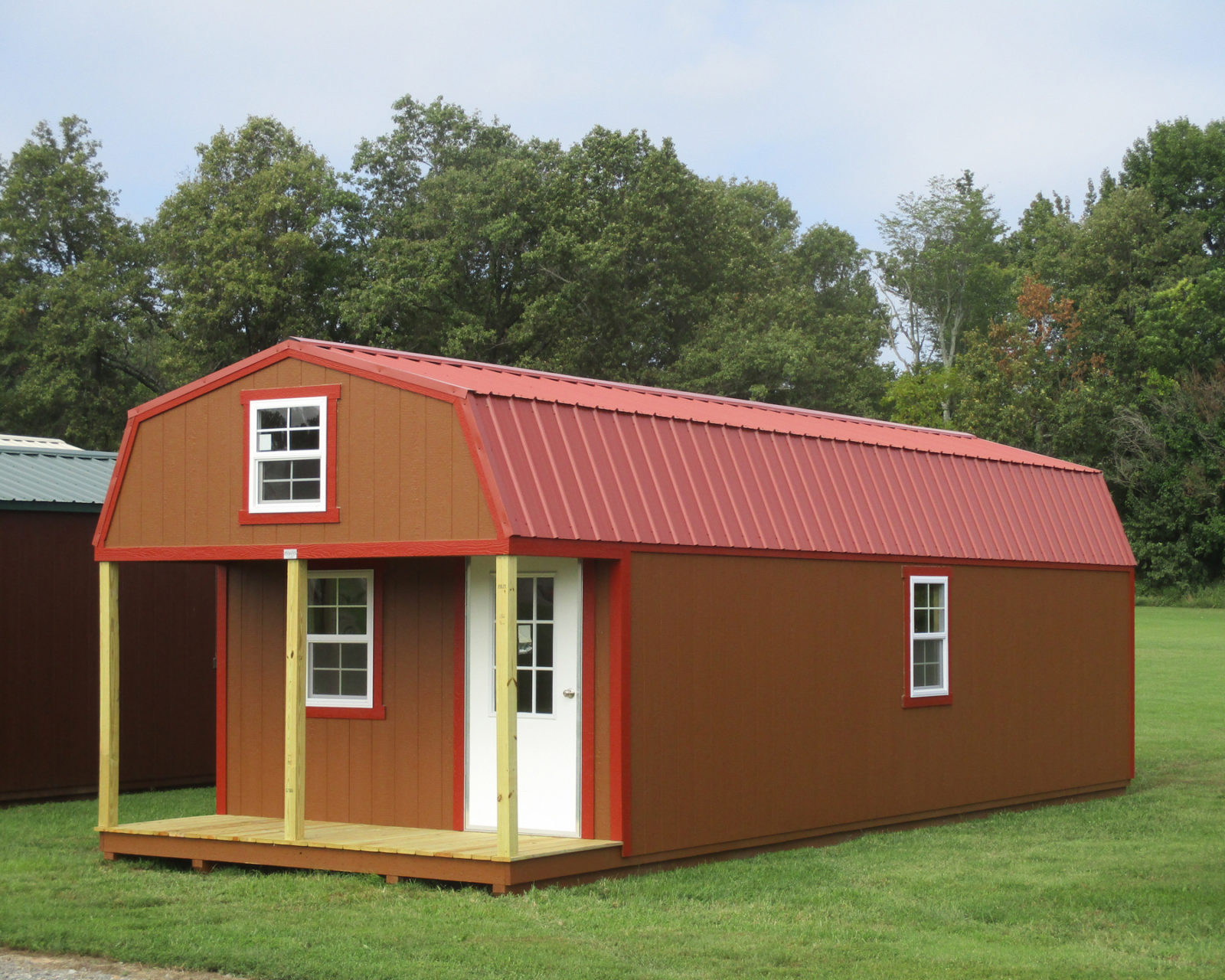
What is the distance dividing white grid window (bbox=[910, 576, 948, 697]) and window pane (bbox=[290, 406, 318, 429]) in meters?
5.56

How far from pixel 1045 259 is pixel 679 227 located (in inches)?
628

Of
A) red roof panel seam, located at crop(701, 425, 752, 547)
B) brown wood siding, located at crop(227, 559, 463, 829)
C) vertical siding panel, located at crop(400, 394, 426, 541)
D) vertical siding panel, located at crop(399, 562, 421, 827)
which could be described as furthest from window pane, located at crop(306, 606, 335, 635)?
red roof panel seam, located at crop(701, 425, 752, 547)

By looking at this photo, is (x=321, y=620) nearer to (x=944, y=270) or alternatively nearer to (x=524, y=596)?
(x=524, y=596)

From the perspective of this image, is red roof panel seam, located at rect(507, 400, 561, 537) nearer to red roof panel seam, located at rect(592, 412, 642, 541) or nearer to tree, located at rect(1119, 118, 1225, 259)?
red roof panel seam, located at rect(592, 412, 642, 541)

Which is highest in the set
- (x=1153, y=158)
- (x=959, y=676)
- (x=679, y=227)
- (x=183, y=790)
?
(x=1153, y=158)

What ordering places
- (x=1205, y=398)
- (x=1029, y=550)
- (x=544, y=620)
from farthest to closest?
(x=1205, y=398) < (x=1029, y=550) < (x=544, y=620)

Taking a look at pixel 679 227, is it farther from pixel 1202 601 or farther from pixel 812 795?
pixel 812 795

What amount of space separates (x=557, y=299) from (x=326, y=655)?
2465 centimetres

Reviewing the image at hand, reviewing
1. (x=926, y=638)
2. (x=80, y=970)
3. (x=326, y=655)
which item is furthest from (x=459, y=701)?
(x=926, y=638)

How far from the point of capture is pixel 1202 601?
133 feet

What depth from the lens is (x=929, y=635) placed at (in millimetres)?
13750

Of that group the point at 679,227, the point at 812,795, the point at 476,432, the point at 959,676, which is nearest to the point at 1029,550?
the point at 959,676

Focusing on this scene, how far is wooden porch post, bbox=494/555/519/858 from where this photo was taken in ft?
31.4

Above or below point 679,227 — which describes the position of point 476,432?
below
